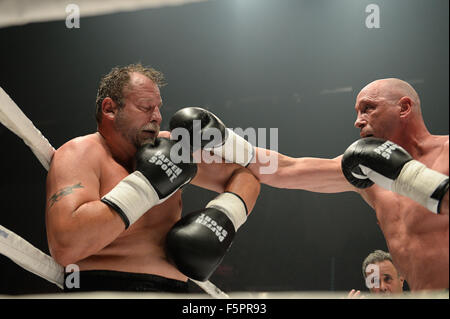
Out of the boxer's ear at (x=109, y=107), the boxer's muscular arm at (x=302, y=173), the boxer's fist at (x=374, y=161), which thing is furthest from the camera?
the boxer's muscular arm at (x=302, y=173)

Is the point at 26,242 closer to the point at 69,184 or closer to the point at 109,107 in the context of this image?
the point at 69,184

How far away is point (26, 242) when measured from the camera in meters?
1.73

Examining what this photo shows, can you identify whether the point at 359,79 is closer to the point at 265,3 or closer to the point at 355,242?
the point at 265,3

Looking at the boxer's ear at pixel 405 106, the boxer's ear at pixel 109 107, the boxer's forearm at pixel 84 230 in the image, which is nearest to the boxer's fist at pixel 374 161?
the boxer's ear at pixel 405 106

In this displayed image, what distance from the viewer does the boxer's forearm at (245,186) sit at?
76.9 inches

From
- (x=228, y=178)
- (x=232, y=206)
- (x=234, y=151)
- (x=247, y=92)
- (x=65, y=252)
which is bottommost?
(x=65, y=252)

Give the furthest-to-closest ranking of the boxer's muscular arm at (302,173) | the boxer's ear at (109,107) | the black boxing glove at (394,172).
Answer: the boxer's muscular arm at (302,173) → the boxer's ear at (109,107) → the black boxing glove at (394,172)

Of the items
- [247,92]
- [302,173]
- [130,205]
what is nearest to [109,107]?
[130,205]

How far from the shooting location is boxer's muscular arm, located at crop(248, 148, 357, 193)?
2.18 m

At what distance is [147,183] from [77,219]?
263 mm

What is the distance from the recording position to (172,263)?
175 centimetres

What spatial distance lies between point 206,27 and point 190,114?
73.2 inches

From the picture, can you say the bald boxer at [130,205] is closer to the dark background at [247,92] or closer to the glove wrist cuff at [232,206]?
the glove wrist cuff at [232,206]

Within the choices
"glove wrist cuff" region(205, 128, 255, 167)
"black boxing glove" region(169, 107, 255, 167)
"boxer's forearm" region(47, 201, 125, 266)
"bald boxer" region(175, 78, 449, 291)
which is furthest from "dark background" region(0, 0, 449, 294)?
"boxer's forearm" region(47, 201, 125, 266)
